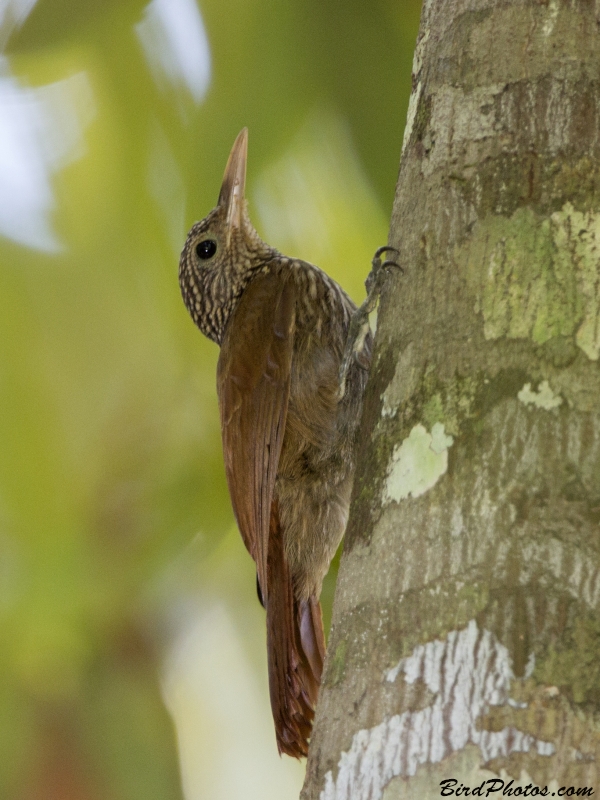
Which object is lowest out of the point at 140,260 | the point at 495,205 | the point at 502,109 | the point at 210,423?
the point at 495,205

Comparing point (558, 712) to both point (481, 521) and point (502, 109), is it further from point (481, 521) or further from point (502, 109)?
Answer: point (502, 109)

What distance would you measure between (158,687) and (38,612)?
19.7 inches

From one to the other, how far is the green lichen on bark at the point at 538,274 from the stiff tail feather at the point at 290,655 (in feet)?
3.76

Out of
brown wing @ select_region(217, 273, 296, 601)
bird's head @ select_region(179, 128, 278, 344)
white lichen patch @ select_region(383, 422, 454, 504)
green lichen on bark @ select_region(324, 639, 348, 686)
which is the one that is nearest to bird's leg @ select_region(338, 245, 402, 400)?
brown wing @ select_region(217, 273, 296, 601)

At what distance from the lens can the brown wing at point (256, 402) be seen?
2078mm

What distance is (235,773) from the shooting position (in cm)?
313

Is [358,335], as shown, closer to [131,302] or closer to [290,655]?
[290,655]

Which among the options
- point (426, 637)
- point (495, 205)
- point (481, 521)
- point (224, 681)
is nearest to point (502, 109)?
point (495, 205)

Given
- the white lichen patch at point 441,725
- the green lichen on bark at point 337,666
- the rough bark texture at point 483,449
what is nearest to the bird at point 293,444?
the rough bark texture at point 483,449

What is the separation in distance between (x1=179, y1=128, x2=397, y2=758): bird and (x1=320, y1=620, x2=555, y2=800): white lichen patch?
1.06 m

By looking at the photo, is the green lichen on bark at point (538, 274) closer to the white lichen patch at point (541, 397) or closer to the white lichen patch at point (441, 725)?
the white lichen patch at point (541, 397)

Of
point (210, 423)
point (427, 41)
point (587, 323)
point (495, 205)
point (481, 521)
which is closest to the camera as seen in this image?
point (481, 521)

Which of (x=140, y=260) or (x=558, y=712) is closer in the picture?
(x=558, y=712)

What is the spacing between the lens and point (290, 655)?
205 cm
